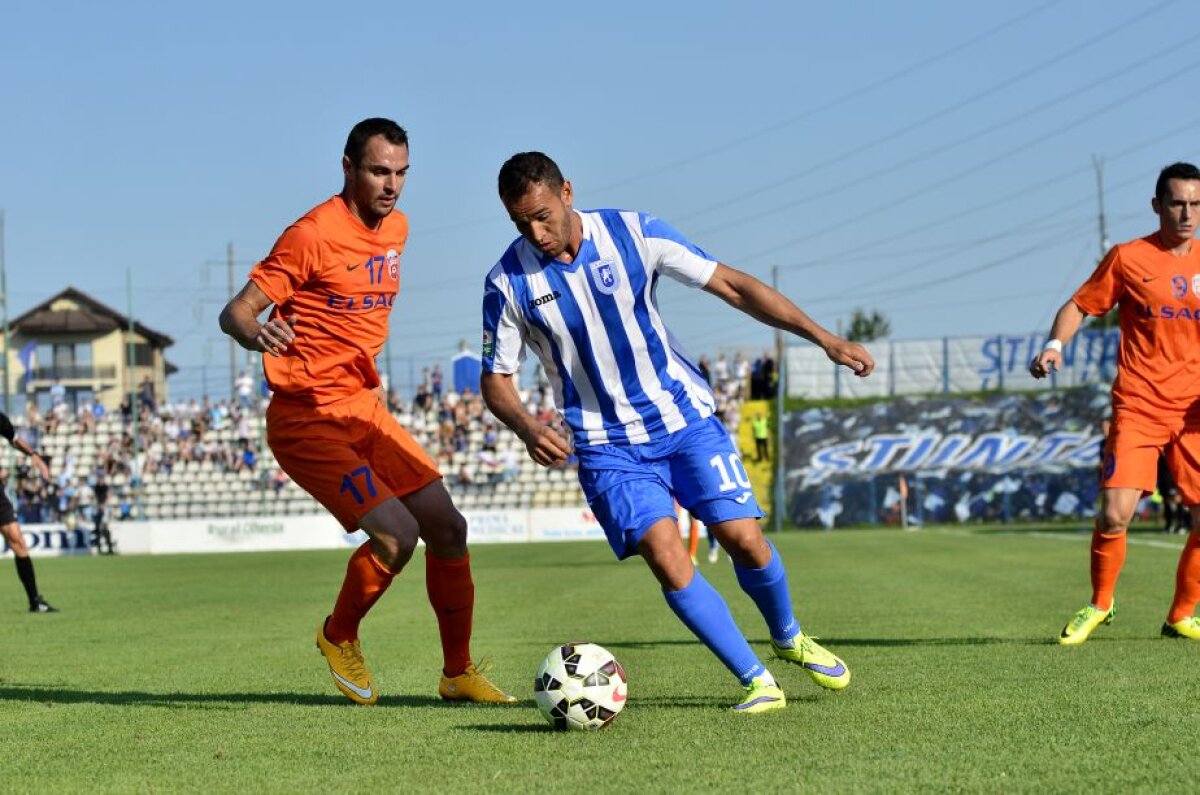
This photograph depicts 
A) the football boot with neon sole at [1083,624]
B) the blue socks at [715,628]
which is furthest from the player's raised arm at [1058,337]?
the blue socks at [715,628]

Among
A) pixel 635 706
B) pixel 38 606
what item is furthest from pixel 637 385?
pixel 38 606

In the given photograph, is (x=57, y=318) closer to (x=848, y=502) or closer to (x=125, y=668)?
(x=848, y=502)

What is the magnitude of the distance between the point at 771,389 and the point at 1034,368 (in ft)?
128

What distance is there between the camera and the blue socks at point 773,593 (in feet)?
22.6

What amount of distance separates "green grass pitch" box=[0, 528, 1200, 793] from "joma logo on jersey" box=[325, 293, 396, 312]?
1.93 m

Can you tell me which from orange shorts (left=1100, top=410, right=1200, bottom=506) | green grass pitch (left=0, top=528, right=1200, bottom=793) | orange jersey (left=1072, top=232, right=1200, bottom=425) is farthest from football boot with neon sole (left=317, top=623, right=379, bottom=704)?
orange jersey (left=1072, top=232, right=1200, bottom=425)

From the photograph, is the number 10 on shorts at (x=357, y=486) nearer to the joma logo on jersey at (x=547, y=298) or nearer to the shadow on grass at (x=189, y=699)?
the shadow on grass at (x=189, y=699)

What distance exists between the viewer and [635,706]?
22.9 feet

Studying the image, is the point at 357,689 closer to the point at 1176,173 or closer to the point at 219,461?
the point at 1176,173

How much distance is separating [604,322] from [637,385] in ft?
1.02

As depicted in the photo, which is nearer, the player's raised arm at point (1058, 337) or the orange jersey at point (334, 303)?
the orange jersey at point (334, 303)

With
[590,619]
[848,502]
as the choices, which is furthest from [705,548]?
[590,619]

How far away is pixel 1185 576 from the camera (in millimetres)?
9648

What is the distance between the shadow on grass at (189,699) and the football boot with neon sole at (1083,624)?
387 centimetres
